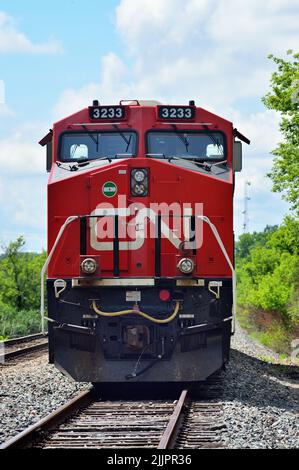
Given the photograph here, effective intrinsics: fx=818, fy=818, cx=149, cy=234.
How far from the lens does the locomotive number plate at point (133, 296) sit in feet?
39.0

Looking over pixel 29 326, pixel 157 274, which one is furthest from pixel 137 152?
pixel 29 326

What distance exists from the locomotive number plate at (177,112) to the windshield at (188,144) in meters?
0.23

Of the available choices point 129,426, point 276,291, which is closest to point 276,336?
point 276,291

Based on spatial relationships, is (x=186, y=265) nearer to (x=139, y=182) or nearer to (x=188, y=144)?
(x=139, y=182)

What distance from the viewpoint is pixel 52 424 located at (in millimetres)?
9289

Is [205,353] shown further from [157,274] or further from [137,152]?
[137,152]

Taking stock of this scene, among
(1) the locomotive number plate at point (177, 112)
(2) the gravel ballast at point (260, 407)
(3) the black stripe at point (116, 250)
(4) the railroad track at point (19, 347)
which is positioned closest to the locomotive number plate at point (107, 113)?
(1) the locomotive number plate at point (177, 112)

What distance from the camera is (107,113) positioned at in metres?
12.6

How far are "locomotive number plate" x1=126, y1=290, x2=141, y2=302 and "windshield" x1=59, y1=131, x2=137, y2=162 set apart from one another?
6.98 ft

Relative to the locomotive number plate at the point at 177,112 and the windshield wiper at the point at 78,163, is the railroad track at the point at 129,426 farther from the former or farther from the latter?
the locomotive number plate at the point at 177,112

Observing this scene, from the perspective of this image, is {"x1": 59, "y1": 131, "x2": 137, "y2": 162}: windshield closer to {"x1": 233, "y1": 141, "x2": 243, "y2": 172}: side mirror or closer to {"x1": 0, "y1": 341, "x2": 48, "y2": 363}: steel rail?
{"x1": 233, "y1": 141, "x2": 243, "y2": 172}: side mirror

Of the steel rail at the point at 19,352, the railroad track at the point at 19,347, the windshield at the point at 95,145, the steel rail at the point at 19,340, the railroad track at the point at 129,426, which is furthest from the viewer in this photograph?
the steel rail at the point at 19,340

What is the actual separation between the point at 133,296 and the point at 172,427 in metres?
3.29

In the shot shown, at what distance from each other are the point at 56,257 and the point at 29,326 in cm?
2624
